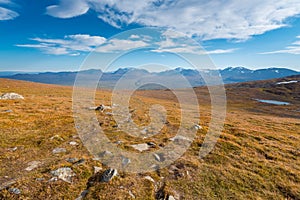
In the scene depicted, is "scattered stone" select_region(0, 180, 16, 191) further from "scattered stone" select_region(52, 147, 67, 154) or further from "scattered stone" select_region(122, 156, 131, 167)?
"scattered stone" select_region(122, 156, 131, 167)

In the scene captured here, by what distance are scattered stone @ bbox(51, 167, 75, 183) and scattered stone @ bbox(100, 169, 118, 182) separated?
162 cm

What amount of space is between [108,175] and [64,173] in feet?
7.59

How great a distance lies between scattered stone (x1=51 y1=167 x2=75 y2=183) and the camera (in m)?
9.46

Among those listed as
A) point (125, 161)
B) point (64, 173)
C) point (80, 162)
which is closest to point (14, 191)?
point (64, 173)

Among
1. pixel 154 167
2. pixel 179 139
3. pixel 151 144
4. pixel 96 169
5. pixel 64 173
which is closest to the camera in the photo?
pixel 64 173

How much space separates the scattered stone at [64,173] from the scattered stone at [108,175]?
1616 millimetres

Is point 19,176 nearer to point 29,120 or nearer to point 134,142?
point 134,142

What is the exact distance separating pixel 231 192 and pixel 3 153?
14015mm

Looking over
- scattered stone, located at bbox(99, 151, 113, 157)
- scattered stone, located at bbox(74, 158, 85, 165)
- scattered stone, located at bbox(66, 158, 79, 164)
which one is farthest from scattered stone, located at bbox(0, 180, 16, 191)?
scattered stone, located at bbox(99, 151, 113, 157)

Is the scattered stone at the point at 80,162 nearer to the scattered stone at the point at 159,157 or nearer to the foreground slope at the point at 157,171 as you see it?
the foreground slope at the point at 157,171

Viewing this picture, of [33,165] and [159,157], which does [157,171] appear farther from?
[33,165]

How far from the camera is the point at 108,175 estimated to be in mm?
9883

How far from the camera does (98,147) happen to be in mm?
13859

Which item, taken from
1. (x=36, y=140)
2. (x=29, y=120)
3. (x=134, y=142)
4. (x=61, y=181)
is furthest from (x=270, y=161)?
(x=29, y=120)
